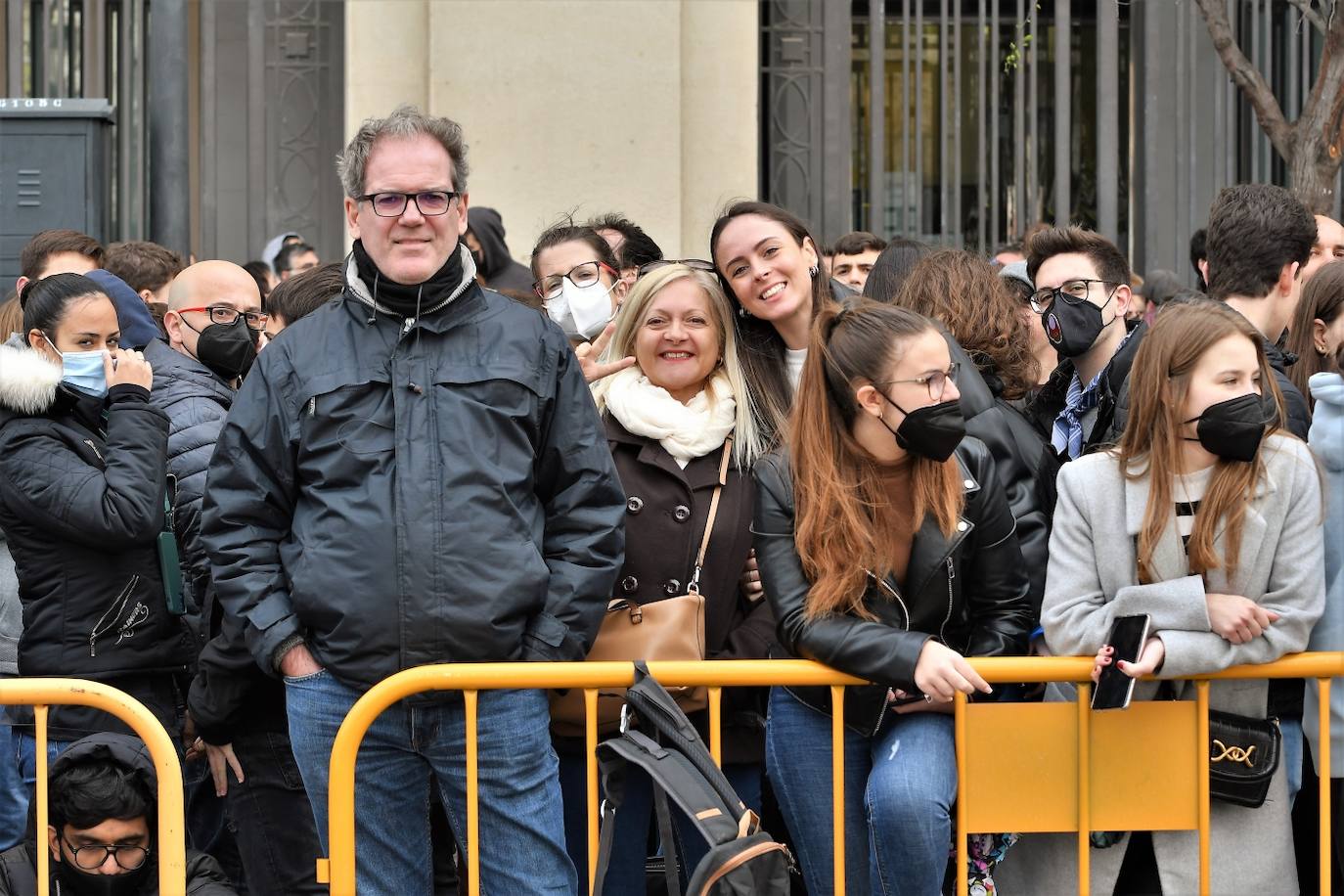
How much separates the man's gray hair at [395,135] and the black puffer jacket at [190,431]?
1.18 m

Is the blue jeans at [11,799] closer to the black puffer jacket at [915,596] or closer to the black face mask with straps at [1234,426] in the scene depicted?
the black puffer jacket at [915,596]

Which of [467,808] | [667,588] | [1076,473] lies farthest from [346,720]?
[1076,473]

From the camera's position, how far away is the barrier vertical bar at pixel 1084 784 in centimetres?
388

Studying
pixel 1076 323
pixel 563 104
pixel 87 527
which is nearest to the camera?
pixel 87 527

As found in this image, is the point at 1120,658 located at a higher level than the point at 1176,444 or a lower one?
lower

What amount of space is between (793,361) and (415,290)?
4.09ft

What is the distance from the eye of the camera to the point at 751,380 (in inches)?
177

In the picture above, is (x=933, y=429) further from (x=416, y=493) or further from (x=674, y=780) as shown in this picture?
(x=416, y=493)

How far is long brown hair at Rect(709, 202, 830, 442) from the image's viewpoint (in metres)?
4.46

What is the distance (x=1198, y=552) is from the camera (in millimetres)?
3881

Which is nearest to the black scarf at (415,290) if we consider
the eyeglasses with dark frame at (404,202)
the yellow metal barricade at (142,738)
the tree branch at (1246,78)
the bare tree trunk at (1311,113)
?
the eyeglasses with dark frame at (404,202)

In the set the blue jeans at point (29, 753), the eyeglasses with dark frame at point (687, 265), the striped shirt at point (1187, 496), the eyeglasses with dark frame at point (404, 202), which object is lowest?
the blue jeans at point (29, 753)

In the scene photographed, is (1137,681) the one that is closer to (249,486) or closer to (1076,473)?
(1076,473)

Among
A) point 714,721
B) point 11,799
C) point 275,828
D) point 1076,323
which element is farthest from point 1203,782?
point 11,799
